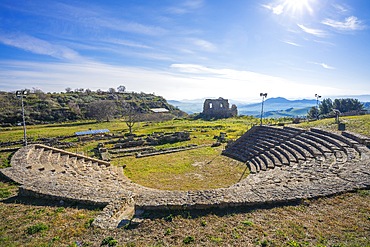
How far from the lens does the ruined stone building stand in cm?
7338

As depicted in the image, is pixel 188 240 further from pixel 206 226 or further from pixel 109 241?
pixel 109 241

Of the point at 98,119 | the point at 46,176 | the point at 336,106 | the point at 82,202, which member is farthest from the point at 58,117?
the point at 336,106

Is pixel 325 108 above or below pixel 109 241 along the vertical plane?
above

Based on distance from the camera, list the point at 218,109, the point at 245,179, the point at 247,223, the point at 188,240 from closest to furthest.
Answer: the point at 188,240
the point at 247,223
the point at 245,179
the point at 218,109

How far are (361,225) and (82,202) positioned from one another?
10.0 metres

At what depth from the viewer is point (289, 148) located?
63.1 feet

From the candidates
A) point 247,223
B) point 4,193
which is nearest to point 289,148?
point 247,223

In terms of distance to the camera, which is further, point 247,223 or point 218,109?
point 218,109

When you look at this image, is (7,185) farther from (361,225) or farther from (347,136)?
(347,136)

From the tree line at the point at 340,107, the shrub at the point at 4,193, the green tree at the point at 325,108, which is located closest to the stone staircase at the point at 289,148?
the shrub at the point at 4,193

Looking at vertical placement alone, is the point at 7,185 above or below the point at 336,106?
below

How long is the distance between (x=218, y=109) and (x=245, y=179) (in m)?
61.3

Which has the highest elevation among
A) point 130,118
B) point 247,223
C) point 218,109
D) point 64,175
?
point 218,109

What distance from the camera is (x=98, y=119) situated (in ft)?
202
